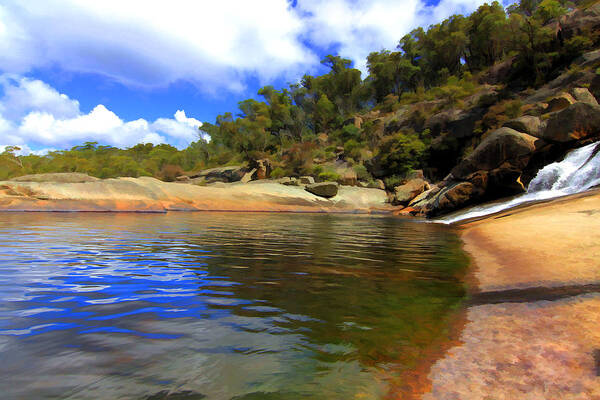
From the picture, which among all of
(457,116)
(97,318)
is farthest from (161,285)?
(457,116)

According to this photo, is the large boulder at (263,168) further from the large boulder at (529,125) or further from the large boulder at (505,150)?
the large boulder at (529,125)

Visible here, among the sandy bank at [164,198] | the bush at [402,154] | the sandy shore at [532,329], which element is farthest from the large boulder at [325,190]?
the sandy shore at [532,329]

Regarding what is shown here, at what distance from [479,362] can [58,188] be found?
856 inches

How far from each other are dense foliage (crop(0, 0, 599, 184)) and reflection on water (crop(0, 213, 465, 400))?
1159 inches

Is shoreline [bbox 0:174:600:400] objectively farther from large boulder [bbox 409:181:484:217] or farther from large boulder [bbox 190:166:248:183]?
large boulder [bbox 190:166:248:183]

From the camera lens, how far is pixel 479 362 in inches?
87.0

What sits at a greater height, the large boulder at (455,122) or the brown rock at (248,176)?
the large boulder at (455,122)

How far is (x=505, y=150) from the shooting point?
52.0 ft

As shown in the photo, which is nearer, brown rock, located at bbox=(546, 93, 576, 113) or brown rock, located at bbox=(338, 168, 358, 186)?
brown rock, located at bbox=(546, 93, 576, 113)

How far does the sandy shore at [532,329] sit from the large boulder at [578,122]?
40.8 feet

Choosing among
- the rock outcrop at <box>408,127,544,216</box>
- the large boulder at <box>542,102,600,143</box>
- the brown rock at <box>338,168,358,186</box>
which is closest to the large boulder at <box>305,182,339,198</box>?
the brown rock at <box>338,168,358,186</box>

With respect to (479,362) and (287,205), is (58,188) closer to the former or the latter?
(287,205)

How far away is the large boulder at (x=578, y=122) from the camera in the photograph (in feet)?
48.2

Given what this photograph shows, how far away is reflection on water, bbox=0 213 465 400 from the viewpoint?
74.2 inches
